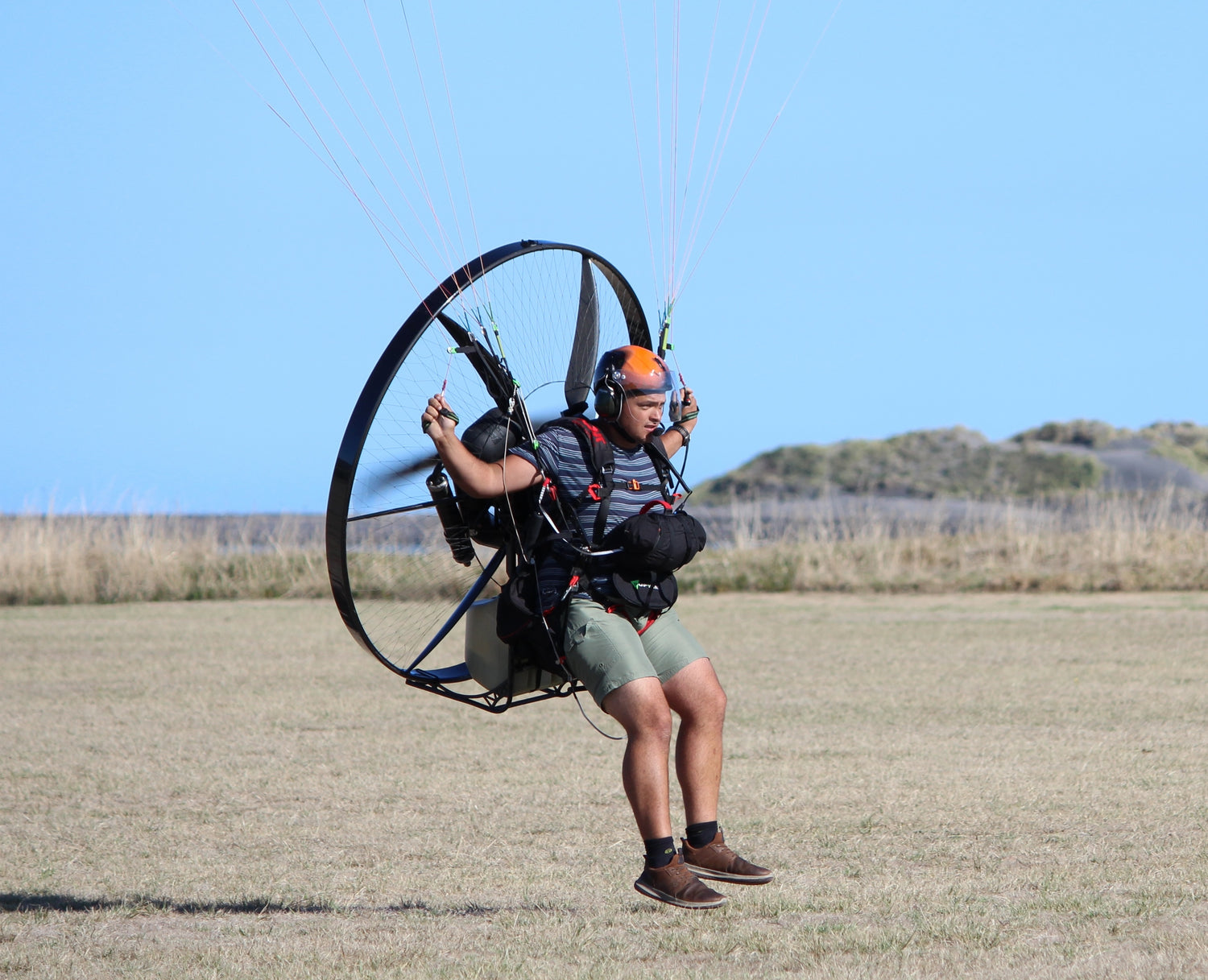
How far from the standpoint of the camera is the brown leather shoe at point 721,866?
15.2 feet

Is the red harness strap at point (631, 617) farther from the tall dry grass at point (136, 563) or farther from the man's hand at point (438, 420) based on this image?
the tall dry grass at point (136, 563)

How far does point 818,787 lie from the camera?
7.20 m

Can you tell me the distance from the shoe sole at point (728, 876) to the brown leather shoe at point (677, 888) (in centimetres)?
6

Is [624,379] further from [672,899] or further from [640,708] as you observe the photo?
[672,899]

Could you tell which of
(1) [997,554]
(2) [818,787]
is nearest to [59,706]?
(2) [818,787]

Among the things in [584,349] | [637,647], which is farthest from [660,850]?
[584,349]

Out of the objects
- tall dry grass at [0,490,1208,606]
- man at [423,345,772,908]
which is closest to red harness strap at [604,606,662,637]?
man at [423,345,772,908]

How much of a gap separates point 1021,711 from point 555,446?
6014mm

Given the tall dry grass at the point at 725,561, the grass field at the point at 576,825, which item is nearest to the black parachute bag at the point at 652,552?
the grass field at the point at 576,825

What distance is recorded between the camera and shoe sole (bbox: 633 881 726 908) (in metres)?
4.51

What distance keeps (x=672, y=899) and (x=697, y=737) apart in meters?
0.53

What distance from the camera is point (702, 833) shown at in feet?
15.5

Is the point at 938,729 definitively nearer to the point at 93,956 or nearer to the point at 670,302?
the point at 670,302

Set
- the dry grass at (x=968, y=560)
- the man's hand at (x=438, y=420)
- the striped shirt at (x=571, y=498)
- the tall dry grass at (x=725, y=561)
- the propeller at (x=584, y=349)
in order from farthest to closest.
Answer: the dry grass at (x=968, y=560)
the tall dry grass at (x=725, y=561)
the propeller at (x=584, y=349)
the striped shirt at (x=571, y=498)
the man's hand at (x=438, y=420)
